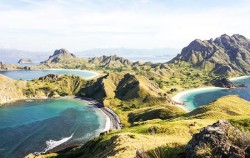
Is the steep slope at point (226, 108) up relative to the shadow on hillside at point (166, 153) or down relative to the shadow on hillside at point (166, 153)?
down

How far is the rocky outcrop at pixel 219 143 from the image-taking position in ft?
109

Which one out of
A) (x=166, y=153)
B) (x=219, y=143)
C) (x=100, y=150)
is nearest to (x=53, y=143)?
(x=100, y=150)

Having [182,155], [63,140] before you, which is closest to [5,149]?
[63,140]

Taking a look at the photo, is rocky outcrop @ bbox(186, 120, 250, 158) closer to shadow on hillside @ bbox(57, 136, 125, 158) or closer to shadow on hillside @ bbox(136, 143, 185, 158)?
shadow on hillside @ bbox(136, 143, 185, 158)

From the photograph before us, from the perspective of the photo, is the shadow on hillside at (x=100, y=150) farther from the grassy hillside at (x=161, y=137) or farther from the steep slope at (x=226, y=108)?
the steep slope at (x=226, y=108)

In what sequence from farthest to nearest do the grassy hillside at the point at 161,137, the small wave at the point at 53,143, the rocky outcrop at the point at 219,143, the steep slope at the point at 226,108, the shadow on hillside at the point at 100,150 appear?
the steep slope at the point at 226,108 < the small wave at the point at 53,143 < the shadow on hillside at the point at 100,150 < the grassy hillside at the point at 161,137 < the rocky outcrop at the point at 219,143

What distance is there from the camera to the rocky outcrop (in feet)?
109

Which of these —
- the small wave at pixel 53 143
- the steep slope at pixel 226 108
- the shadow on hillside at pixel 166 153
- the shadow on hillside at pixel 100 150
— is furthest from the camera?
the steep slope at pixel 226 108

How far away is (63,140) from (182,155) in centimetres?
14740

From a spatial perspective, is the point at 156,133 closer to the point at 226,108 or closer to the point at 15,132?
the point at 226,108

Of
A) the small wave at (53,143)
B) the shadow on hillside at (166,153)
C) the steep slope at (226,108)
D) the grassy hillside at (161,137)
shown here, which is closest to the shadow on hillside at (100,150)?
the grassy hillside at (161,137)

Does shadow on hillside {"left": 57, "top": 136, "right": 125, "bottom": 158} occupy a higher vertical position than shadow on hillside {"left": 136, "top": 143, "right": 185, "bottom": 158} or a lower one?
lower

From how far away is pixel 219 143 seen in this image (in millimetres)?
34750

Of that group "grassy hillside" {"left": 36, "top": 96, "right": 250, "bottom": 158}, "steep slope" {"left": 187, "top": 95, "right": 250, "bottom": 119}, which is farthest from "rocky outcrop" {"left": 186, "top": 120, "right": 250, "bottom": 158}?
"steep slope" {"left": 187, "top": 95, "right": 250, "bottom": 119}
